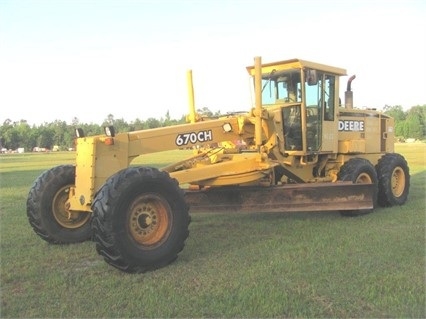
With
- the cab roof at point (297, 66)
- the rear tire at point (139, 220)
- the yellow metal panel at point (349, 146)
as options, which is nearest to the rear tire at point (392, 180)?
the yellow metal panel at point (349, 146)

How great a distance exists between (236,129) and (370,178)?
3353 millimetres

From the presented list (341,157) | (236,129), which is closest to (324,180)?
(341,157)

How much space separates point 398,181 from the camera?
37.3 feet

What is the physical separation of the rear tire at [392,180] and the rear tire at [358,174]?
55cm

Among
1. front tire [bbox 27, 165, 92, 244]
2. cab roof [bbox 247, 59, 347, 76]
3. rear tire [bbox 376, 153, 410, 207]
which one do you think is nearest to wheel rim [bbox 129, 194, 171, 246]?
front tire [bbox 27, 165, 92, 244]

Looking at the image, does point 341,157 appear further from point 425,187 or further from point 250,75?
point 425,187

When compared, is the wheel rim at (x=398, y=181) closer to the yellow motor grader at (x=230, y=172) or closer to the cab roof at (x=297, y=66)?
the yellow motor grader at (x=230, y=172)

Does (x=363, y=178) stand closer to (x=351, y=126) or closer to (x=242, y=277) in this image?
(x=351, y=126)

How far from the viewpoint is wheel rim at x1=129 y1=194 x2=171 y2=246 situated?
6223mm

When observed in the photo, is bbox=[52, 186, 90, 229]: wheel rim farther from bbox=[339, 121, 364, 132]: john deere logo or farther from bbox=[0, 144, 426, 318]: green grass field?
bbox=[339, 121, 364, 132]: john deere logo

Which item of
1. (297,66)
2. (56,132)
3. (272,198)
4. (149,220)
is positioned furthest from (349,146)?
(56,132)

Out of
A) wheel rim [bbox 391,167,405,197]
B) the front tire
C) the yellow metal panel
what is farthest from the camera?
wheel rim [bbox 391,167,405,197]

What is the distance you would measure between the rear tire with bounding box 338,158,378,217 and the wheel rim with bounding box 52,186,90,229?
16.1 ft

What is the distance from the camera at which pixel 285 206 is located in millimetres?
8555
